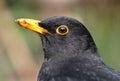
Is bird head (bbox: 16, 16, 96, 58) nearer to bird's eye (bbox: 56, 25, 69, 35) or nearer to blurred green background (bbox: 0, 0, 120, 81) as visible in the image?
bird's eye (bbox: 56, 25, 69, 35)

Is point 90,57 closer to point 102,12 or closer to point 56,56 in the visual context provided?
point 56,56

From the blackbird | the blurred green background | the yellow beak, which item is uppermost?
the yellow beak

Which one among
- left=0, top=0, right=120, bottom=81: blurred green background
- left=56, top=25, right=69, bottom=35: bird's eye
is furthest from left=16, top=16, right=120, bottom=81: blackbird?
left=0, top=0, right=120, bottom=81: blurred green background

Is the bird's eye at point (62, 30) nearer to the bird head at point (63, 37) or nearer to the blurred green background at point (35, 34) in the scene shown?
the bird head at point (63, 37)

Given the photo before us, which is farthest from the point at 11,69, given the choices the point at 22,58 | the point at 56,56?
the point at 56,56

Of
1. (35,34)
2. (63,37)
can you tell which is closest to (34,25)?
(63,37)

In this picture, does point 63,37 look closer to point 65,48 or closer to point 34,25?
point 65,48
